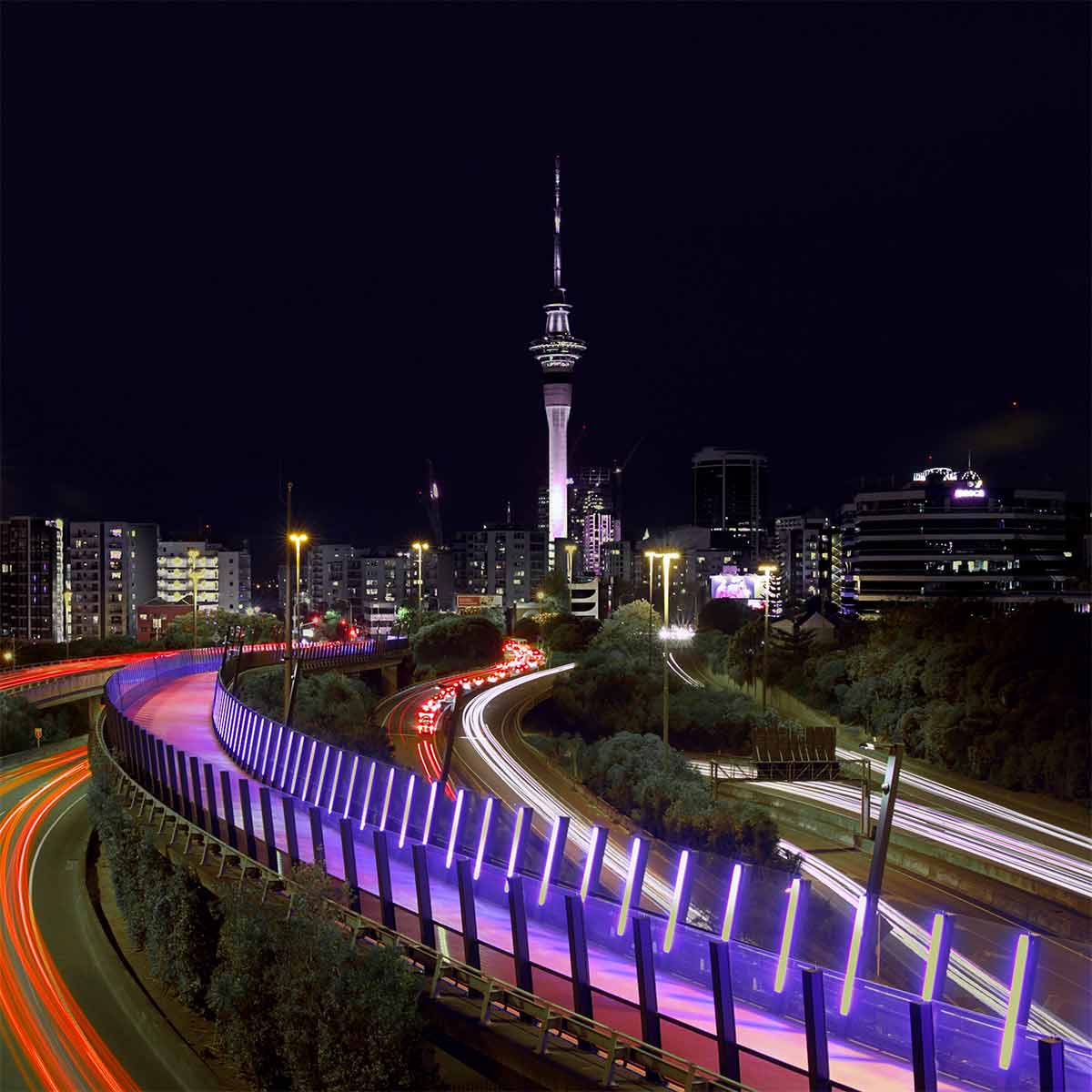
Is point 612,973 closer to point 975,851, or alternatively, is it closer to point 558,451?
point 975,851

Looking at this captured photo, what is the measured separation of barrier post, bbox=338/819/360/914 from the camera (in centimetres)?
1411

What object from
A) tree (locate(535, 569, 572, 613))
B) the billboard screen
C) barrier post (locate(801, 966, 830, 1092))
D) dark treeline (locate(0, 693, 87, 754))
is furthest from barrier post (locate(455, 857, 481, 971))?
the billboard screen

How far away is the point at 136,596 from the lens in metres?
146

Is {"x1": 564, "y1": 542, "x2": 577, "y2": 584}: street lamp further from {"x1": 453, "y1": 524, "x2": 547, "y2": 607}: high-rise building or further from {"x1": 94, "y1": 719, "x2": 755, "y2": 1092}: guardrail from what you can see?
{"x1": 94, "y1": 719, "x2": 755, "y2": 1092}: guardrail

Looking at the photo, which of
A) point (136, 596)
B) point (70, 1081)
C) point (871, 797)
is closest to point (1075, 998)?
point (70, 1081)

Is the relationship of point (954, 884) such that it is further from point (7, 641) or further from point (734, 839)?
point (7, 641)

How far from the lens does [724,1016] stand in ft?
30.8

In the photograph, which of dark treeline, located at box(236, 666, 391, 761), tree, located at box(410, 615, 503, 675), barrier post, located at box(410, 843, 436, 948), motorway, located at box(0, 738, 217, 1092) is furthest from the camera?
tree, located at box(410, 615, 503, 675)

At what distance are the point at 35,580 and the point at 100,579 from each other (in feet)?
23.8

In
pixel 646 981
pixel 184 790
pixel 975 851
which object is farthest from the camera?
pixel 975 851

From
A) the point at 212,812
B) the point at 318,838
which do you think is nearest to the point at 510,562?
the point at 212,812

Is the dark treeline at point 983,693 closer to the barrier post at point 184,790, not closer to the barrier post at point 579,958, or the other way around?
the barrier post at point 184,790

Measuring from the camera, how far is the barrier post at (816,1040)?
28.6 feet

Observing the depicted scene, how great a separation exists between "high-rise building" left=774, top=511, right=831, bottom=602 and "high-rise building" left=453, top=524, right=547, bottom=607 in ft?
116
